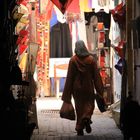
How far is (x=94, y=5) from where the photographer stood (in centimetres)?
1716

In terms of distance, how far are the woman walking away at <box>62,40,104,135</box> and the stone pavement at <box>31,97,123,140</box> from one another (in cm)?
44

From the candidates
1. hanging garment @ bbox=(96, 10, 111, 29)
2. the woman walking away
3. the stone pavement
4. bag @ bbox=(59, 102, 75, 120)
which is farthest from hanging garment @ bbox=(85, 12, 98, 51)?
bag @ bbox=(59, 102, 75, 120)

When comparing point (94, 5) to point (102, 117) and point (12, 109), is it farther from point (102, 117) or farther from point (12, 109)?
point (12, 109)

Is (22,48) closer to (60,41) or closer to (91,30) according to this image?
(91,30)

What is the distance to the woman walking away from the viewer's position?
35.1ft

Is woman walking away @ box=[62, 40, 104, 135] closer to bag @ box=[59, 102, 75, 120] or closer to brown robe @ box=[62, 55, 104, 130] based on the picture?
brown robe @ box=[62, 55, 104, 130]

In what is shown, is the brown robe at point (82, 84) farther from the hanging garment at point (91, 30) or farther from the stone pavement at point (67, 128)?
the hanging garment at point (91, 30)

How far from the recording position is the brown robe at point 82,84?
1072 centimetres

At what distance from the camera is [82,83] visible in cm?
1076

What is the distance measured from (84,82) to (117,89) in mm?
4459

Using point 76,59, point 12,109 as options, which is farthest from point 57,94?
point 12,109

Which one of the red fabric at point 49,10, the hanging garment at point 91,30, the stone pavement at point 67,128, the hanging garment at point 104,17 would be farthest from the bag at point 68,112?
the red fabric at point 49,10

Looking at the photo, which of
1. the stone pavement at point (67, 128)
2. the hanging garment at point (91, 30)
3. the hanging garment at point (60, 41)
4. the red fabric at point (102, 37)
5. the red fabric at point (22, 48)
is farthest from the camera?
the hanging garment at point (60, 41)

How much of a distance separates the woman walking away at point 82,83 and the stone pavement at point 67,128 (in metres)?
0.44
